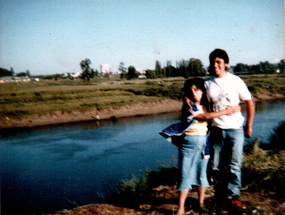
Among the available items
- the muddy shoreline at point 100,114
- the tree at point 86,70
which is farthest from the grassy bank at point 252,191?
the tree at point 86,70

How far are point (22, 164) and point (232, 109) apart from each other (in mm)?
9266

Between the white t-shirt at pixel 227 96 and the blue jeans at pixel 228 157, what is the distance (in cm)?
9

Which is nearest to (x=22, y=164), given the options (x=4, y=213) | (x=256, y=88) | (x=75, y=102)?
(x=4, y=213)

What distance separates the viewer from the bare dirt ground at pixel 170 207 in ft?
9.58

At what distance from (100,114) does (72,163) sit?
11086 millimetres

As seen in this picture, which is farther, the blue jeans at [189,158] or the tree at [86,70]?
the tree at [86,70]

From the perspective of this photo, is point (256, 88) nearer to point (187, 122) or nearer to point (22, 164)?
point (22, 164)

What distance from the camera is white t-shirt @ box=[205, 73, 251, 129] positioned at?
2.85 metres

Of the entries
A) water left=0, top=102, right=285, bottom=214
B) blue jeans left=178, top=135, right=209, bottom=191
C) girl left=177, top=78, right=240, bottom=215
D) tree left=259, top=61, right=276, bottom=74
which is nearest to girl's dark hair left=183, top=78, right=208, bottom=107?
girl left=177, top=78, right=240, bottom=215

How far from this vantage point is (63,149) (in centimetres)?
1141

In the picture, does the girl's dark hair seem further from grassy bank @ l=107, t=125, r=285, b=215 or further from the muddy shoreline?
the muddy shoreline

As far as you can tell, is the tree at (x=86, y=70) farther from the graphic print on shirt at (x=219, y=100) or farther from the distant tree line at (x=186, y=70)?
the graphic print on shirt at (x=219, y=100)

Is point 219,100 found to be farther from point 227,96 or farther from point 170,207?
point 170,207

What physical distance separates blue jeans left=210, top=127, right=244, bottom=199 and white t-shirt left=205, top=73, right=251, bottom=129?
91 mm
